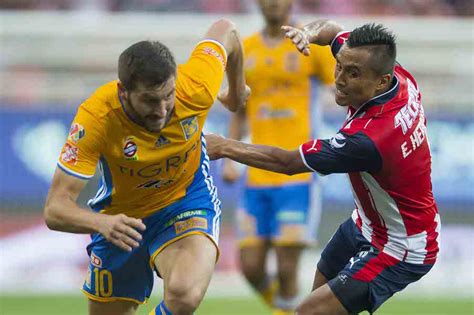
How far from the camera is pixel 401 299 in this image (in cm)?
1237

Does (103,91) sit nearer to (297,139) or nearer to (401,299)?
(297,139)

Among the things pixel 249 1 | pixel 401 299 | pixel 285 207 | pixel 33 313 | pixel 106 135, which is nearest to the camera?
pixel 106 135

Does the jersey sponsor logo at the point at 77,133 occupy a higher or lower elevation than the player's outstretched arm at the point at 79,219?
higher

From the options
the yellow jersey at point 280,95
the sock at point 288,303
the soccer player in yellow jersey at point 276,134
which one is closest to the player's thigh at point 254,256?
the soccer player in yellow jersey at point 276,134

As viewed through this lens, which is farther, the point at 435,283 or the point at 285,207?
the point at 435,283

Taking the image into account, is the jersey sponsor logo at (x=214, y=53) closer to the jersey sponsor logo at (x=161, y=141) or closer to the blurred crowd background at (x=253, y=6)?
the jersey sponsor logo at (x=161, y=141)

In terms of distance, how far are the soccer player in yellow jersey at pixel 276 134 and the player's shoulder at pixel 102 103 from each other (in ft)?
11.9

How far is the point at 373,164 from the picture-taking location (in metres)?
6.14

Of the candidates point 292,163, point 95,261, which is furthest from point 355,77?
point 95,261

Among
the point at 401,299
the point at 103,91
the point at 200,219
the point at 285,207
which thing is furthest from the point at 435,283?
the point at 103,91

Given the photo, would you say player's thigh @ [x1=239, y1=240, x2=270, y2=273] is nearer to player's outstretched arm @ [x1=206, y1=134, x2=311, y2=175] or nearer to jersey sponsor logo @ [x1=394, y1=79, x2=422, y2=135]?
player's outstretched arm @ [x1=206, y1=134, x2=311, y2=175]

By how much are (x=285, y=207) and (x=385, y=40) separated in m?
3.78

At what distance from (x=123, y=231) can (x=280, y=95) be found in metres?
4.63

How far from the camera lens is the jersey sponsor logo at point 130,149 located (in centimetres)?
610
